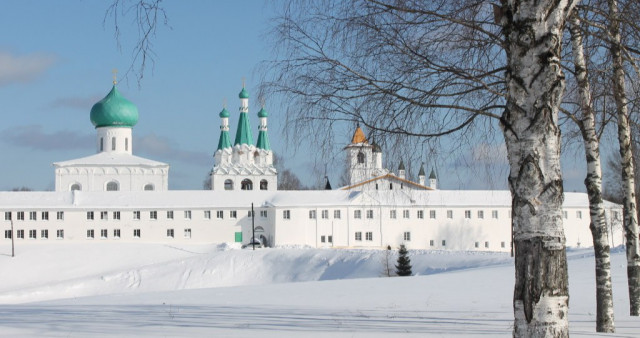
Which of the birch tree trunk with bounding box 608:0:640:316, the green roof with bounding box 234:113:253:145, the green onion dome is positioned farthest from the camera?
the green roof with bounding box 234:113:253:145

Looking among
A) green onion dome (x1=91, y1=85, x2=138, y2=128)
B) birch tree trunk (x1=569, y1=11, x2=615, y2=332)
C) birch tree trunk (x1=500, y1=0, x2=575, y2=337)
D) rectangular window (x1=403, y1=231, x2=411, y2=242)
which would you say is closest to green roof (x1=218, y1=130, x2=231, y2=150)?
green onion dome (x1=91, y1=85, x2=138, y2=128)

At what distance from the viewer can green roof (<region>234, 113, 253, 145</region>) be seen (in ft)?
242

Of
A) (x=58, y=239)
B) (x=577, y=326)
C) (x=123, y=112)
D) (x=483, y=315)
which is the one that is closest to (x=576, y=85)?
(x=577, y=326)

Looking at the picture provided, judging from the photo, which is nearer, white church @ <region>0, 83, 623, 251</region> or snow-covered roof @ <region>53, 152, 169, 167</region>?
white church @ <region>0, 83, 623, 251</region>

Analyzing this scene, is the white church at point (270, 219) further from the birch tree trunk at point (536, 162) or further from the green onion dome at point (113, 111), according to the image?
the birch tree trunk at point (536, 162)

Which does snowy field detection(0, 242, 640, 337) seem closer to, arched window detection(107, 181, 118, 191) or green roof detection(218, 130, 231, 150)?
arched window detection(107, 181, 118, 191)

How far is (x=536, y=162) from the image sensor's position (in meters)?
4.79

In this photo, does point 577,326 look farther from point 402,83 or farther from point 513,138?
point 513,138

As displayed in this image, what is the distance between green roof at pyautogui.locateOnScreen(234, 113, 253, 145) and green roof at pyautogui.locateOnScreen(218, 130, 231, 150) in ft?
5.64

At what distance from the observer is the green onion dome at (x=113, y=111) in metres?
65.9

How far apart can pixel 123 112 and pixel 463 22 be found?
2448 inches

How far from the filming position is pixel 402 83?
662cm

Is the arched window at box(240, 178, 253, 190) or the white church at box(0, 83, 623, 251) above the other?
the arched window at box(240, 178, 253, 190)

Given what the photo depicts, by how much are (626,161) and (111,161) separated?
60902 mm
